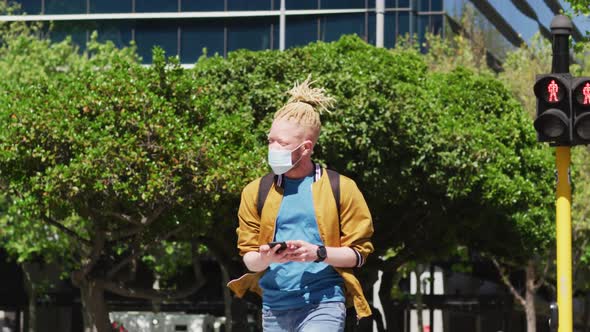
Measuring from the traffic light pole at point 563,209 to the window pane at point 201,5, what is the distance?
39.3 m

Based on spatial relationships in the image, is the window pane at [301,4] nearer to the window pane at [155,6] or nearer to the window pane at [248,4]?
the window pane at [248,4]

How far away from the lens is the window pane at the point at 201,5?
4922 centimetres

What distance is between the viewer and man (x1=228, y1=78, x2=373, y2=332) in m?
5.90

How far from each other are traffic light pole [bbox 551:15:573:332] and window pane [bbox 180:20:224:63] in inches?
1538

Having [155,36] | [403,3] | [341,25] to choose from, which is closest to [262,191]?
[403,3]

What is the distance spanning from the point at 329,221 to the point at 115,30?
145 ft

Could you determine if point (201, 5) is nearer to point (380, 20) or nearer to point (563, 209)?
point (380, 20)

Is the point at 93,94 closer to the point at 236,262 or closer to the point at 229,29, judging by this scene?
the point at 236,262

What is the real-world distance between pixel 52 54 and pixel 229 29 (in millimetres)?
13232

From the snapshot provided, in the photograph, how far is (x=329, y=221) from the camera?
5.90 metres

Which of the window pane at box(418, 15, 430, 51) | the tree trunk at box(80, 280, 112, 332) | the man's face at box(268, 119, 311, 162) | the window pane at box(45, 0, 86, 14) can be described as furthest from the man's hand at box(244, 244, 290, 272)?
the window pane at box(45, 0, 86, 14)

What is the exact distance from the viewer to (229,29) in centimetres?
4916

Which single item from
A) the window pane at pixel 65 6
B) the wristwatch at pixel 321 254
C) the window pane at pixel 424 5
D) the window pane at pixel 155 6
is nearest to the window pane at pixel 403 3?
the window pane at pixel 424 5

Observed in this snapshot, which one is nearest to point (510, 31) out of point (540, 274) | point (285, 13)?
point (285, 13)
